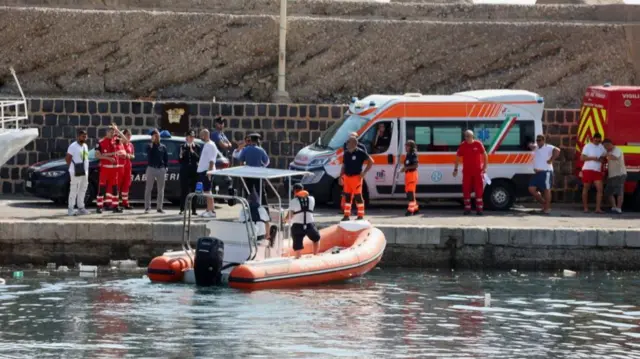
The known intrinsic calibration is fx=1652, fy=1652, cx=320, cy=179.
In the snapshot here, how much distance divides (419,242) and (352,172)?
2022 millimetres

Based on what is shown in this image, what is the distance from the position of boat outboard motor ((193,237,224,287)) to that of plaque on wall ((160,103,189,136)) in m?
9.86

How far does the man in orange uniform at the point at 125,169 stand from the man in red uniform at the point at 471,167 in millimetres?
5709

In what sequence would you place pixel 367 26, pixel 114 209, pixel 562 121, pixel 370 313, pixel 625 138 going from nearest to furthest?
1. pixel 370 313
2. pixel 114 209
3. pixel 625 138
4. pixel 562 121
5. pixel 367 26

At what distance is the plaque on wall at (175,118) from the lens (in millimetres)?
32781

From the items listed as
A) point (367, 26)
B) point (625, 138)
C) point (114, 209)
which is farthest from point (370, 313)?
point (367, 26)

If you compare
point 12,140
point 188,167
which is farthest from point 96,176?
point 188,167

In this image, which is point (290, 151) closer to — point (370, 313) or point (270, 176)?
point (270, 176)

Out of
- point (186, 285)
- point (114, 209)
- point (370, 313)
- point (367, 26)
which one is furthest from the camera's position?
point (367, 26)

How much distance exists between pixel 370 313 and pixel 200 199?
862 centimetres

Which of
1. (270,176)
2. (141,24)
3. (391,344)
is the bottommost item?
(391,344)

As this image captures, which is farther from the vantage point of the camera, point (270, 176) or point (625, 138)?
point (625, 138)

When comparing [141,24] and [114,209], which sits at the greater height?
[141,24]

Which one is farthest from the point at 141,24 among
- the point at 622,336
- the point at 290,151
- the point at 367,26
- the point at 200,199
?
the point at 622,336

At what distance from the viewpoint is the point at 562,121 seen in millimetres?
32750
